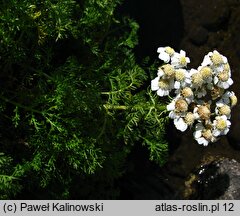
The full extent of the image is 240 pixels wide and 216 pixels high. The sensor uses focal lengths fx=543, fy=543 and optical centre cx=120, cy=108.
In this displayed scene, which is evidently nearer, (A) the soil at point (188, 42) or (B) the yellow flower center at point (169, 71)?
(B) the yellow flower center at point (169, 71)

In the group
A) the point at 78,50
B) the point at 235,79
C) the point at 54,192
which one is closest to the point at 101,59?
the point at 78,50

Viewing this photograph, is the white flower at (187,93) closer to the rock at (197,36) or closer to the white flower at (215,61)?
the white flower at (215,61)

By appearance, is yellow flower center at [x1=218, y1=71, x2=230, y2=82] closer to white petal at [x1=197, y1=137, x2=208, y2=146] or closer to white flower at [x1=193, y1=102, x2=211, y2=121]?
white flower at [x1=193, y1=102, x2=211, y2=121]

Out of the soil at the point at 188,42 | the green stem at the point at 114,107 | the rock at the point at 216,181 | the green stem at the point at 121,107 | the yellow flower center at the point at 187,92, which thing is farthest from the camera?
the soil at the point at 188,42

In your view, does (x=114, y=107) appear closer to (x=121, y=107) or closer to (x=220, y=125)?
(x=121, y=107)

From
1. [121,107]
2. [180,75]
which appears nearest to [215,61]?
[180,75]

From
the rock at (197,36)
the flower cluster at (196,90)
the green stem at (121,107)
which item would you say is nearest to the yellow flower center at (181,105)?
the flower cluster at (196,90)
